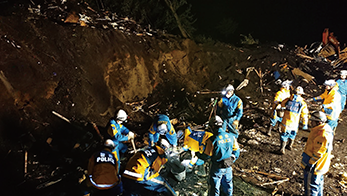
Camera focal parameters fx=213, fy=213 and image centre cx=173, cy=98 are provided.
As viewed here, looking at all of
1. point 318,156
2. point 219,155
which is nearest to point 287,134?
point 318,156

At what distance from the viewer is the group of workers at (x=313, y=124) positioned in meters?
4.16

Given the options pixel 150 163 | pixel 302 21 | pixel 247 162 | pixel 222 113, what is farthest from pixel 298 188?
pixel 302 21

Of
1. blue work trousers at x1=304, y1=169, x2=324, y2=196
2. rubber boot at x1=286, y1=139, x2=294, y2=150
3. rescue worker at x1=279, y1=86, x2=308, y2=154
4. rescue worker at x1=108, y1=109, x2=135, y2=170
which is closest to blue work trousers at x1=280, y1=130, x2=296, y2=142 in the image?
rescue worker at x1=279, y1=86, x2=308, y2=154

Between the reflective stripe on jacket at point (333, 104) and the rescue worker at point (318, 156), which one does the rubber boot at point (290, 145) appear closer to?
the reflective stripe on jacket at point (333, 104)

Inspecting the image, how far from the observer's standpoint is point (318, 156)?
413 cm

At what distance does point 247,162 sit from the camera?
6.27 meters

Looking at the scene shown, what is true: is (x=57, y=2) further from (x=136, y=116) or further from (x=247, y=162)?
(x=247, y=162)

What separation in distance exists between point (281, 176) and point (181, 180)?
9.17 feet

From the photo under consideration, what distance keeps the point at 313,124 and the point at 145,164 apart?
376 cm

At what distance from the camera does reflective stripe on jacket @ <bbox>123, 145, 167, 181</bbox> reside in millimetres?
3746

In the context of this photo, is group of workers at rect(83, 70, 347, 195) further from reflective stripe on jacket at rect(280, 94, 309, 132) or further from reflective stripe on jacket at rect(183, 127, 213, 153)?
reflective stripe on jacket at rect(280, 94, 309, 132)

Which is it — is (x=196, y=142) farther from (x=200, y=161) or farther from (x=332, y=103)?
(x=332, y=103)

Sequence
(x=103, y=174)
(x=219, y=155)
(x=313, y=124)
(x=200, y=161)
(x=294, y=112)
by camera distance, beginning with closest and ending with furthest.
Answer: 1. (x=103, y=174)
2. (x=219, y=155)
3. (x=200, y=161)
4. (x=313, y=124)
5. (x=294, y=112)

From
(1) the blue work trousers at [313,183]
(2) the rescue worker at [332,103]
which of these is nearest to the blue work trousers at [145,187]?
(1) the blue work trousers at [313,183]
